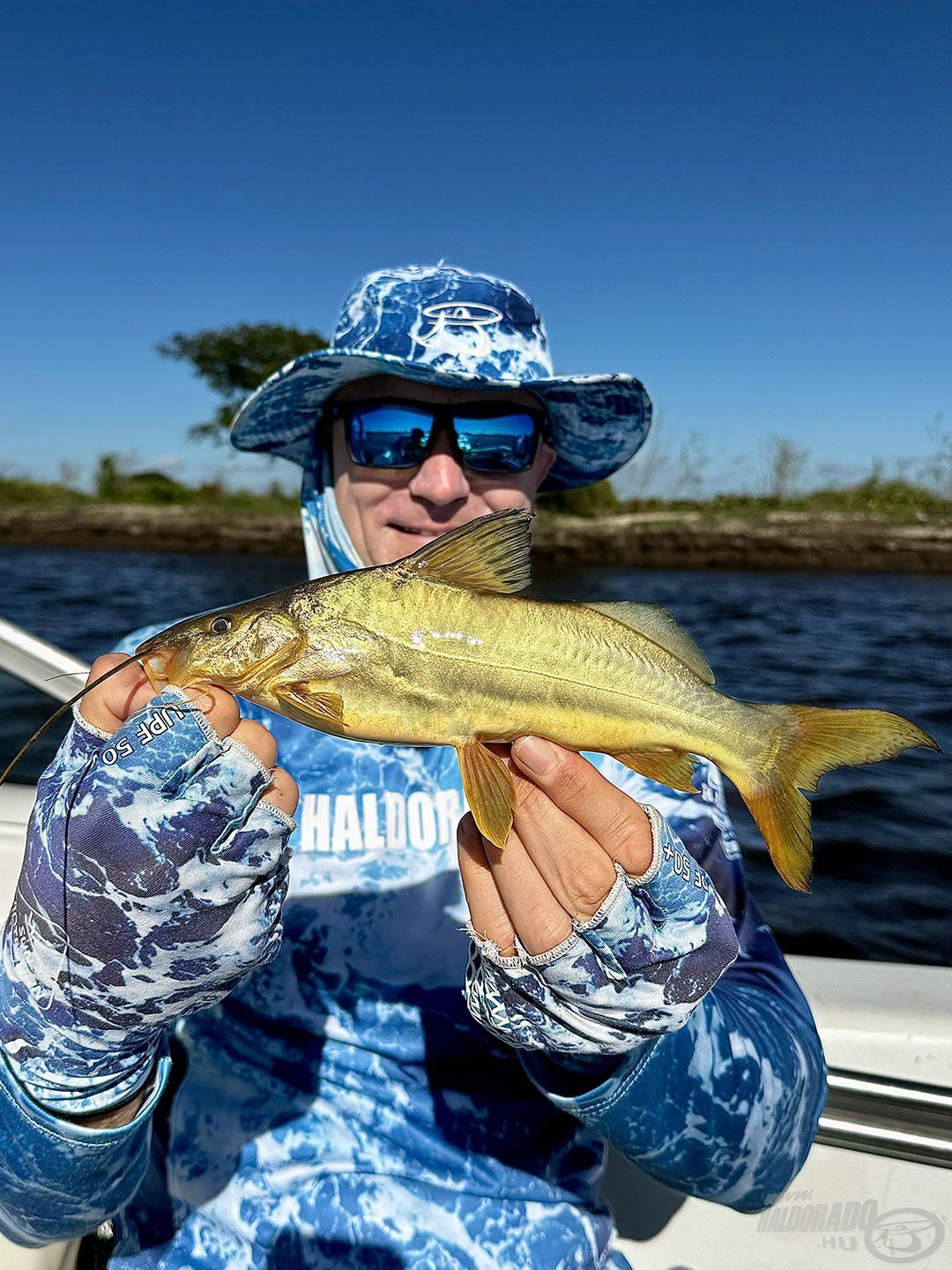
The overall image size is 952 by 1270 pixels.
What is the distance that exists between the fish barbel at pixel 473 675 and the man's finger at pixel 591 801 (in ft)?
0.21

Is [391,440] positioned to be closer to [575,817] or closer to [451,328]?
[451,328]

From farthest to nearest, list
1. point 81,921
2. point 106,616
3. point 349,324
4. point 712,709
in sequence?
1. point 106,616
2. point 349,324
3. point 712,709
4. point 81,921

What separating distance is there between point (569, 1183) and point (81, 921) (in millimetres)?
1352

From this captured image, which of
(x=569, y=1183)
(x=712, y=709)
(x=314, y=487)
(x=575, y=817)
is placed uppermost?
(x=314, y=487)

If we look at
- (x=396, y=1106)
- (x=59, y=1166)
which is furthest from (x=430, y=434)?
(x=59, y=1166)

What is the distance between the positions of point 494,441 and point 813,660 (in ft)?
58.6

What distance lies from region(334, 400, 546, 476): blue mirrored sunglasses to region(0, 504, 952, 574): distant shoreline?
36.3 metres

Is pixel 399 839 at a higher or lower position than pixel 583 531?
higher

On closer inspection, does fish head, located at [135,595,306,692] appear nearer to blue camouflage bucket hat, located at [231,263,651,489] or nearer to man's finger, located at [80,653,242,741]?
man's finger, located at [80,653,242,741]

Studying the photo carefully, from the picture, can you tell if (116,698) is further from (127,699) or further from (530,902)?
(530,902)

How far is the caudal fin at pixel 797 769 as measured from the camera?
74.2 inches

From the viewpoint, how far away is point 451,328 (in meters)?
2.70

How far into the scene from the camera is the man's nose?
8.66ft

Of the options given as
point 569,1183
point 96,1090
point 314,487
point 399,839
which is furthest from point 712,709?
point 314,487
